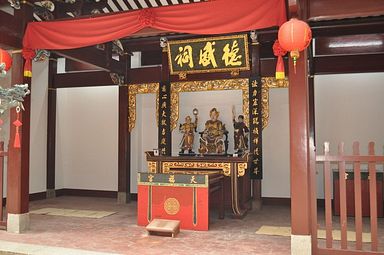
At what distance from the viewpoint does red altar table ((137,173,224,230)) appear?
5.13 metres

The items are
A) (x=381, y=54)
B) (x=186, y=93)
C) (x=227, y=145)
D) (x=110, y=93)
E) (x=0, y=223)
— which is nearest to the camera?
(x=0, y=223)

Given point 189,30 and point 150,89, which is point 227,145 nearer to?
point 150,89

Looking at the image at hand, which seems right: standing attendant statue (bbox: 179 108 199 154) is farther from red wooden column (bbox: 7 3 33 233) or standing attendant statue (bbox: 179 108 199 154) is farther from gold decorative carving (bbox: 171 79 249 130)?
red wooden column (bbox: 7 3 33 233)

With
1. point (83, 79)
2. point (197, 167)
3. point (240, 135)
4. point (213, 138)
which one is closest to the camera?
point (197, 167)

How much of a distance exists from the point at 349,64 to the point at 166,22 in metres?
3.84

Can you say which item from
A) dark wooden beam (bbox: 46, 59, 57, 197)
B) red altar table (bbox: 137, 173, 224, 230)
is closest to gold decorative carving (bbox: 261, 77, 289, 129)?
red altar table (bbox: 137, 173, 224, 230)

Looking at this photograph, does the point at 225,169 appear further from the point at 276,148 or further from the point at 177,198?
the point at 276,148

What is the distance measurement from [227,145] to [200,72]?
1520 mm

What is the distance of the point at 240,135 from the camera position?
23.0ft

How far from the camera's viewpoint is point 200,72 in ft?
23.4

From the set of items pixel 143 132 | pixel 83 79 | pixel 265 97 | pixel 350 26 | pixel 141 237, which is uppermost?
pixel 350 26

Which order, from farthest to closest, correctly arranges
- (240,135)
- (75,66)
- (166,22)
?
(75,66)
(240,135)
(166,22)

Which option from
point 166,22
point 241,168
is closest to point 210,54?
point 241,168

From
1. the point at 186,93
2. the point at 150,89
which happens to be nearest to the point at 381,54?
the point at 186,93
